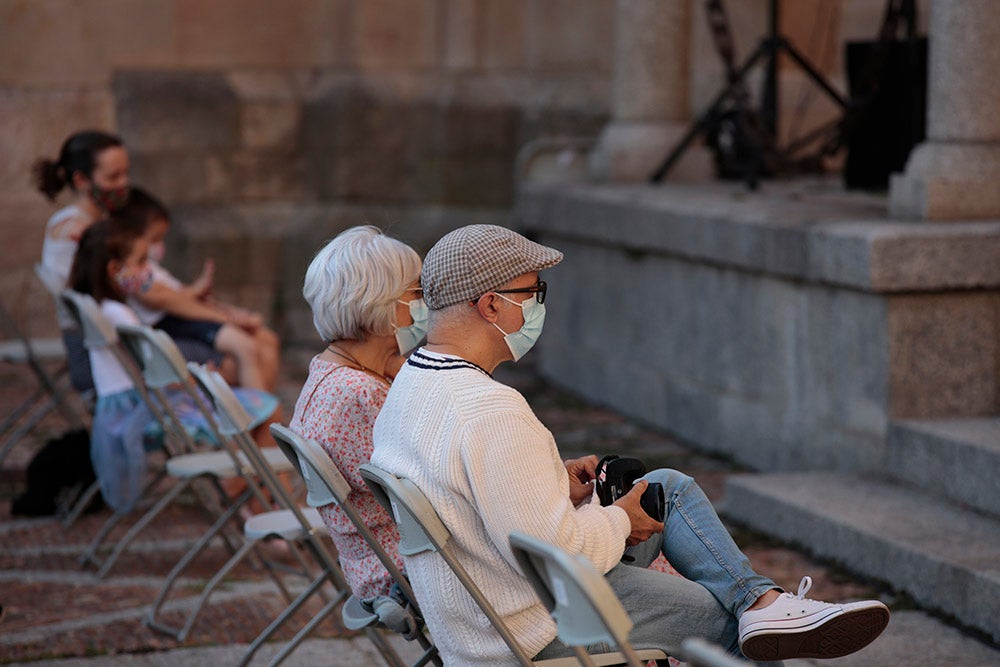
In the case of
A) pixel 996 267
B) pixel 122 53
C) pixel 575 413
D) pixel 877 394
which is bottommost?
pixel 575 413

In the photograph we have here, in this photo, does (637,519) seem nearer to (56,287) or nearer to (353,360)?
(353,360)

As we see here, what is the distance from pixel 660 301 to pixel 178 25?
4.42 metres

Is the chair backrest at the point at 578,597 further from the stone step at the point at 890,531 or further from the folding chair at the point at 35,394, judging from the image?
the folding chair at the point at 35,394

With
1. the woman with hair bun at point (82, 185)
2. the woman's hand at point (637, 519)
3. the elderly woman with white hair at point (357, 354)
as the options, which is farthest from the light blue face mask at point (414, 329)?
the woman with hair bun at point (82, 185)

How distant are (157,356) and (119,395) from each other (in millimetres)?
1052

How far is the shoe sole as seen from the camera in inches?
133

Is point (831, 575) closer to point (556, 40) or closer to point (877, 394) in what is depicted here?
point (877, 394)

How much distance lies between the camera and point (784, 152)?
8.74 meters

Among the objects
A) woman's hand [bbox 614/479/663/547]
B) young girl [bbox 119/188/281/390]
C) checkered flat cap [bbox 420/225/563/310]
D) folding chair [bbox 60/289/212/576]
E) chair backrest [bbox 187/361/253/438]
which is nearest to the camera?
checkered flat cap [bbox 420/225/563/310]

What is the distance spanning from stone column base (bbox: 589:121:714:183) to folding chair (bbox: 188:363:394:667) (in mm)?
4764

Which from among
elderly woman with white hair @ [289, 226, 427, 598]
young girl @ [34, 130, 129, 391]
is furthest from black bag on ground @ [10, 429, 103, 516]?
elderly woman with white hair @ [289, 226, 427, 598]

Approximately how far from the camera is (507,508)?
3012 millimetres

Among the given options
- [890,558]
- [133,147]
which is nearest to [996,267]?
[890,558]

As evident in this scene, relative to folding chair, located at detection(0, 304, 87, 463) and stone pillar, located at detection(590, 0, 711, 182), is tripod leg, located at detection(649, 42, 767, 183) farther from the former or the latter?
folding chair, located at detection(0, 304, 87, 463)
